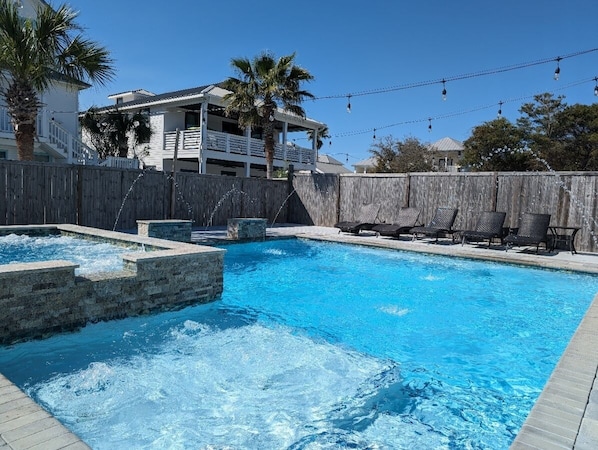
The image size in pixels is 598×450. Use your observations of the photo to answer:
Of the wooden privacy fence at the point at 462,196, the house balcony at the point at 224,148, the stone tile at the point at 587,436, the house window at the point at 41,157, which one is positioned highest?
the house balcony at the point at 224,148

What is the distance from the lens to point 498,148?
112ft

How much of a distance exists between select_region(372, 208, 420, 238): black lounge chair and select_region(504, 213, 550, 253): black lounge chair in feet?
9.40

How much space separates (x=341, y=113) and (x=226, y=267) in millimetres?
12246

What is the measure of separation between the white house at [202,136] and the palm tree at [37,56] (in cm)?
931

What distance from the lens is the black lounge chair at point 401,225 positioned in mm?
12825

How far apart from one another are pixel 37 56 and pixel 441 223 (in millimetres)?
11355

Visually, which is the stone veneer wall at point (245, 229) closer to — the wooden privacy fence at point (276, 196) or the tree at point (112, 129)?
the wooden privacy fence at point (276, 196)

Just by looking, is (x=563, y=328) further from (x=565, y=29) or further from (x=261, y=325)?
(x=565, y=29)

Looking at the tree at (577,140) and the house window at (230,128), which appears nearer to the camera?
the house window at (230,128)

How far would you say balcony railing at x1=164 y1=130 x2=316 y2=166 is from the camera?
21812 millimetres

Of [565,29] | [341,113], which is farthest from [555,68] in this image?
[341,113]

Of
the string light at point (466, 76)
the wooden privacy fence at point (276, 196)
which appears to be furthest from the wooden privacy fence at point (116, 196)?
the string light at point (466, 76)

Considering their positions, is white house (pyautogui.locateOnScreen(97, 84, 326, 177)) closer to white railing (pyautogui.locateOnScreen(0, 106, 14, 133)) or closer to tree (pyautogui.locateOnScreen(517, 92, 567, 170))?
white railing (pyautogui.locateOnScreen(0, 106, 14, 133))

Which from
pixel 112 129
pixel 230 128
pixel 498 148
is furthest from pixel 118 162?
pixel 498 148
